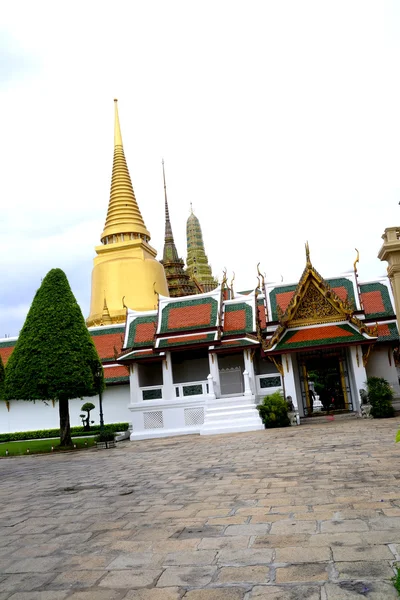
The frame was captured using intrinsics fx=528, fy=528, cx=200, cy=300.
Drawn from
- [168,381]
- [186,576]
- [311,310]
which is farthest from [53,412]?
[186,576]

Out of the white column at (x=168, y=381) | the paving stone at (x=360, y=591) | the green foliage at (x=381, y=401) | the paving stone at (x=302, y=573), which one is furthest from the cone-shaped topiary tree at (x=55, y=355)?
the paving stone at (x=360, y=591)

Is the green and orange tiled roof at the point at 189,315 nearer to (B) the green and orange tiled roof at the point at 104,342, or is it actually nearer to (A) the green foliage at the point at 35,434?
(B) the green and orange tiled roof at the point at 104,342

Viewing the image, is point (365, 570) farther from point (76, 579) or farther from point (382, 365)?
point (382, 365)

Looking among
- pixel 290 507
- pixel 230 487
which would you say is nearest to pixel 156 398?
pixel 230 487

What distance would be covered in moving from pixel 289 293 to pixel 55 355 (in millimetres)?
10250

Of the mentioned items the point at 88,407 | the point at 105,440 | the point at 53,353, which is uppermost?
the point at 53,353

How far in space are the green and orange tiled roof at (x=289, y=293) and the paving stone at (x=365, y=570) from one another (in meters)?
17.5

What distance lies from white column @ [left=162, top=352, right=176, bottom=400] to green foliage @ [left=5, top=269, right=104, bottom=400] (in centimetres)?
390

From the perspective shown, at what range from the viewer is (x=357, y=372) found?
61.5 feet

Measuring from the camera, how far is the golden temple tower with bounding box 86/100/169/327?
35.3 meters

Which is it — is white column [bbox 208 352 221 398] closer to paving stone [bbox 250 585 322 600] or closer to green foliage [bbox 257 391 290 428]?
green foliage [bbox 257 391 290 428]

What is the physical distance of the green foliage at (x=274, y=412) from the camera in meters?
17.5

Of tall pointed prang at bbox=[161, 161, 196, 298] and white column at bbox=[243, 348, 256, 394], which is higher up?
tall pointed prang at bbox=[161, 161, 196, 298]

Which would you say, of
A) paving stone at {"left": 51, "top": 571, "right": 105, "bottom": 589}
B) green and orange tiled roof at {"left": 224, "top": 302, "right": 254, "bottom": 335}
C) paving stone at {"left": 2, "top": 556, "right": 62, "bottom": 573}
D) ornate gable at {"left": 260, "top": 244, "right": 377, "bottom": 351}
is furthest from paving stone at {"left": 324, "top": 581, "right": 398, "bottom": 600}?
green and orange tiled roof at {"left": 224, "top": 302, "right": 254, "bottom": 335}
